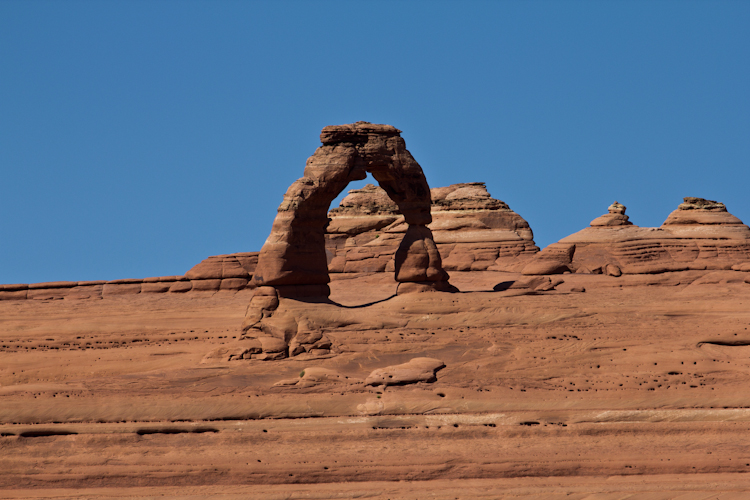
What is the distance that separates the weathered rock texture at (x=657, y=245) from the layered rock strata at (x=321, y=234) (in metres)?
7.42

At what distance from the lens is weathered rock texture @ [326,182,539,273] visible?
110ft

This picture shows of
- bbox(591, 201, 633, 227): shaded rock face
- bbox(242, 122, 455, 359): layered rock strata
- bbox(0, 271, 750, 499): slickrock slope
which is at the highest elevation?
bbox(591, 201, 633, 227): shaded rock face

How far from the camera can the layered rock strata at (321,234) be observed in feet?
65.6

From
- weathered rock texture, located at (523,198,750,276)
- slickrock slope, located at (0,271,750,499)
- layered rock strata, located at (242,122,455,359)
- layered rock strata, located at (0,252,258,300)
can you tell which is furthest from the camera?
layered rock strata, located at (0,252,258,300)

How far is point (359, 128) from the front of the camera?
2200cm

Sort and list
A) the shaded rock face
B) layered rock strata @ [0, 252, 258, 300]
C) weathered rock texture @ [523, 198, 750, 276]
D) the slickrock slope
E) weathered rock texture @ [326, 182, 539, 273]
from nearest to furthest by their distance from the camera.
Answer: the slickrock slope → weathered rock texture @ [523, 198, 750, 276] → layered rock strata @ [0, 252, 258, 300] → weathered rock texture @ [326, 182, 539, 273] → the shaded rock face

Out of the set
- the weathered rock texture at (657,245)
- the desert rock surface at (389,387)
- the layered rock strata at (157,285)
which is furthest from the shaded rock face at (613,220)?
the layered rock strata at (157,285)

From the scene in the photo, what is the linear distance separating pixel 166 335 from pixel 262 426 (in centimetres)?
786

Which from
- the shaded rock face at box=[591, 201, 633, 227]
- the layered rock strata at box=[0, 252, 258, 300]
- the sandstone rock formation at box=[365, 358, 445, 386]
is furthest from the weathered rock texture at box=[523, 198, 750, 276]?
the layered rock strata at box=[0, 252, 258, 300]

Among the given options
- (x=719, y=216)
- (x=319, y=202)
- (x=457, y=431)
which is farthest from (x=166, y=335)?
(x=719, y=216)

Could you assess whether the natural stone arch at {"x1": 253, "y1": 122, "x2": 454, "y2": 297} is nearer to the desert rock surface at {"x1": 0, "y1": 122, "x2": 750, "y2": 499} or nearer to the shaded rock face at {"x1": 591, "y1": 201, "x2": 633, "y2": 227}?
the desert rock surface at {"x1": 0, "y1": 122, "x2": 750, "y2": 499}

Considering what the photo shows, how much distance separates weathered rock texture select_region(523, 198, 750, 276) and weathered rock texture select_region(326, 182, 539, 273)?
2072 millimetres

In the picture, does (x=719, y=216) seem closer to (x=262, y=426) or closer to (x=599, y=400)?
(x=599, y=400)

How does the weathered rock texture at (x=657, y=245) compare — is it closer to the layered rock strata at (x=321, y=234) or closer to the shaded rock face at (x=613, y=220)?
the shaded rock face at (x=613, y=220)
